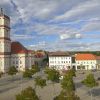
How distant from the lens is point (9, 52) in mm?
100500

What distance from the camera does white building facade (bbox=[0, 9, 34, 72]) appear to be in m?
93.9

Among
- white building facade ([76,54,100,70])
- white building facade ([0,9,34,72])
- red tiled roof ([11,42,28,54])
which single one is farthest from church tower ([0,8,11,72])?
white building facade ([76,54,100,70])

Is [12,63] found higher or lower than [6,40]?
lower

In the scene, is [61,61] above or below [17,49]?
below

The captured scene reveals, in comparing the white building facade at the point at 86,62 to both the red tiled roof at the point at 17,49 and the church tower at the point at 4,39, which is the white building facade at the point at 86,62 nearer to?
the red tiled roof at the point at 17,49

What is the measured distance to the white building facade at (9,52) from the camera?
93938 millimetres

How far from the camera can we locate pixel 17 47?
10388cm

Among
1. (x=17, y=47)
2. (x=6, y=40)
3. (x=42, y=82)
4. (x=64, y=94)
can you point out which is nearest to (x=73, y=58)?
(x=17, y=47)

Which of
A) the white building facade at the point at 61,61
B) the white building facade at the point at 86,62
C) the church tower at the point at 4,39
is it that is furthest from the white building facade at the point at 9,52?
the white building facade at the point at 86,62

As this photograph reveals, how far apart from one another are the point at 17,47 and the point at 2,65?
12056 mm

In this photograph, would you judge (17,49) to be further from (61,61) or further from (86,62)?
(86,62)

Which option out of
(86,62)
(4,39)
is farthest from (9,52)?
(86,62)

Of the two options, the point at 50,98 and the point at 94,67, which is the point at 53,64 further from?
the point at 50,98

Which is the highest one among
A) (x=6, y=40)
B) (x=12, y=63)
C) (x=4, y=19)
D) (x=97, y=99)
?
(x=4, y=19)
